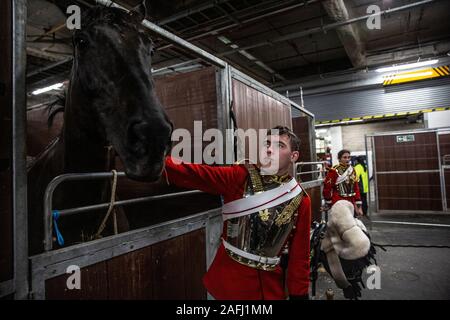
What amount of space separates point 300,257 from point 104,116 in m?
1.69

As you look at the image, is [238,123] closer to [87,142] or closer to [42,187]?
[87,142]

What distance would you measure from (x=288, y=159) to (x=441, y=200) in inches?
378

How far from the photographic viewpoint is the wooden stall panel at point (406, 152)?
9.08m

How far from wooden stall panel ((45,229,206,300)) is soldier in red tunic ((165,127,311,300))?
37 centimetres

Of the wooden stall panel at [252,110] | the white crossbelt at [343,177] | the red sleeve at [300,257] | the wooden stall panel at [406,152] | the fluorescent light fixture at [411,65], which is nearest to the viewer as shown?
the red sleeve at [300,257]

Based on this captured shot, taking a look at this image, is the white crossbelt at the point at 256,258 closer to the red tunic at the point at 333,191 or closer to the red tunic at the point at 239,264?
the red tunic at the point at 239,264

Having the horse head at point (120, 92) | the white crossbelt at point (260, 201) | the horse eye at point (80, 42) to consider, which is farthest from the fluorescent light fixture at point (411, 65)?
the horse eye at point (80, 42)

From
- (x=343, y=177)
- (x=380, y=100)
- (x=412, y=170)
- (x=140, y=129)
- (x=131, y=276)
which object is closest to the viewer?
(x=140, y=129)

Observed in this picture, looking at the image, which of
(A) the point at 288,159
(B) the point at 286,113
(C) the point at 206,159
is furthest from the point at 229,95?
(B) the point at 286,113

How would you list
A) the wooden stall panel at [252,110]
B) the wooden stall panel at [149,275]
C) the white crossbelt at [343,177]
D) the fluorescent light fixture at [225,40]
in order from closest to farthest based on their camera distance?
the wooden stall panel at [149,275], the wooden stall panel at [252,110], the white crossbelt at [343,177], the fluorescent light fixture at [225,40]

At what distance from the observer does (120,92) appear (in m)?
1.49

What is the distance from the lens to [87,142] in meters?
1.89

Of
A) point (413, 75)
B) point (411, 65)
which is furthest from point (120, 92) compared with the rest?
point (413, 75)

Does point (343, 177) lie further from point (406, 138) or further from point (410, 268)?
point (406, 138)
